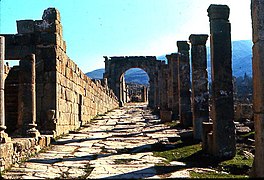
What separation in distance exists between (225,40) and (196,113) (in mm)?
3352

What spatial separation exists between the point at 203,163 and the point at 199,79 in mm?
4537

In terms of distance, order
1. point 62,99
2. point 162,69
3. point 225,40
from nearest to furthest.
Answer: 1. point 225,40
2. point 62,99
3. point 162,69

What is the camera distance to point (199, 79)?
37.3 ft

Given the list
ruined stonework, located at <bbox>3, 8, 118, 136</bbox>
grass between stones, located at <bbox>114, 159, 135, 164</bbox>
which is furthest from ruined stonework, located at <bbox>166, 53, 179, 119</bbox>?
grass between stones, located at <bbox>114, 159, 135, 164</bbox>

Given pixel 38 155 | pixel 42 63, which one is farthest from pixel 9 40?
pixel 38 155

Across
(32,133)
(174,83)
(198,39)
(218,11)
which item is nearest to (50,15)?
(32,133)

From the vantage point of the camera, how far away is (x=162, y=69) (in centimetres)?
2353

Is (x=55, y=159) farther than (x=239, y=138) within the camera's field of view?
No

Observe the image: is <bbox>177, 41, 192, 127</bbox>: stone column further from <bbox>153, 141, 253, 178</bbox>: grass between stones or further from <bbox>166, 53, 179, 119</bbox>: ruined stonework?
<bbox>153, 141, 253, 178</bbox>: grass between stones

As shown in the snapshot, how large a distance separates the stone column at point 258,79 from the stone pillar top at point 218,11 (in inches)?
103

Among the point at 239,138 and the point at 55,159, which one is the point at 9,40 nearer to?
the point at 55,159

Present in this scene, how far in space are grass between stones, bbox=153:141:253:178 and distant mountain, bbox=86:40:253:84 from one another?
83.7 meters

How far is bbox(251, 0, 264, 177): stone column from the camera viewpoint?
5353 millimetres

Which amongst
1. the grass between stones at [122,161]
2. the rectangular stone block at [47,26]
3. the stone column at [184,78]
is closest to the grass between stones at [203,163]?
the grass between stones at [122,161]
